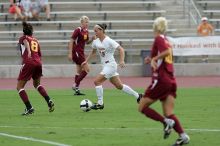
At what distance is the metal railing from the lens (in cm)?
3606

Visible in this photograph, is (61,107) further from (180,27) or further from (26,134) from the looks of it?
(180,27)

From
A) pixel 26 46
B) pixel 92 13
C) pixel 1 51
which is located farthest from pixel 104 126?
pixel 92 13

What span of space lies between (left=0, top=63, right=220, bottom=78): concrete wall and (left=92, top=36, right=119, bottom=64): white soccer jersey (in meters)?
12.9

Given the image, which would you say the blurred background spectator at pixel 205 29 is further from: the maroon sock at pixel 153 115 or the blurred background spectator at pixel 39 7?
the maroon sock at pixel 153 115

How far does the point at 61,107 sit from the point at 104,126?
14.9 feet

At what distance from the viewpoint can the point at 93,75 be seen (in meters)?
30.8

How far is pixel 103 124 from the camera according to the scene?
47.7 ft

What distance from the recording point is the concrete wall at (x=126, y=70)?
3084 cm

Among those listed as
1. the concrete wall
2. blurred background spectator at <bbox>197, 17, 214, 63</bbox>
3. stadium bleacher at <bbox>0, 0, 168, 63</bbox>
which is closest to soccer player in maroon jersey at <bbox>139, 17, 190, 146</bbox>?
the concrete wall

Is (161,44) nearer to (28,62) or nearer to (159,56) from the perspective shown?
(159,56)

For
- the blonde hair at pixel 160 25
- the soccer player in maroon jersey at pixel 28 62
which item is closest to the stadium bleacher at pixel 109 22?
the soccer player in maroon jersey at pixel 28 62

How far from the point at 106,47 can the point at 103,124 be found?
11.7 ft

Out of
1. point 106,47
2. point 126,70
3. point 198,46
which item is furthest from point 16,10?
point 106,47

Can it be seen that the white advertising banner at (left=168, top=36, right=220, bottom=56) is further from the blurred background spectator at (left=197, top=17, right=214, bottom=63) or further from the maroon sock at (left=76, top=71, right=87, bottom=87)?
the maroon sock at (left=76, top=71, right=87, bottom=87)
